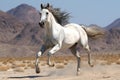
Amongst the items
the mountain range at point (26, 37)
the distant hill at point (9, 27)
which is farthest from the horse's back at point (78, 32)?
the distant hill at point (9, 27)

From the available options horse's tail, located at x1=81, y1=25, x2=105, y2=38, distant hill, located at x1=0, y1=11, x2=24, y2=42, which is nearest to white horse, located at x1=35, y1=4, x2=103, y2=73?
horse's tail, located at x1=81, y1=25, x2=105, y2=38

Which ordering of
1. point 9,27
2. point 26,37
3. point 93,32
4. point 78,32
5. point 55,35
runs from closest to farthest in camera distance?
point 55,35, point 78,32, point 93,32, point 26,37, point 9,27

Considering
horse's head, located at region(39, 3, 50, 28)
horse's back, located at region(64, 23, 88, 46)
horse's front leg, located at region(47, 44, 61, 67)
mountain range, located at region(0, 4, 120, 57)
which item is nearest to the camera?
horse's front leg, located at region(47, 44, 61, 67)

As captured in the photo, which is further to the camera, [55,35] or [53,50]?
[55,35]

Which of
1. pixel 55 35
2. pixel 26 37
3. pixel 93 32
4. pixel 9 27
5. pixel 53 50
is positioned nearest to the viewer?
pixel 53 50

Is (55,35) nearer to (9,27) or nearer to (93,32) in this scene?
(93,32)

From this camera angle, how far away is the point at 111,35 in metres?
163

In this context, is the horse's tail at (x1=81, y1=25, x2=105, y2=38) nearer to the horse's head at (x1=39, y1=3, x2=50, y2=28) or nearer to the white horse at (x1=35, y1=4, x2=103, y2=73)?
the white horse at (x1=35, y1=4, x2=103, y2=73)

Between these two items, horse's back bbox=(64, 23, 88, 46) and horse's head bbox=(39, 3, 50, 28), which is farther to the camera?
horse's back bbox=(64, 23, 88, 46)

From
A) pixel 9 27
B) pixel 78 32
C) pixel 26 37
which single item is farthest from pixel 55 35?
pixel 9 27

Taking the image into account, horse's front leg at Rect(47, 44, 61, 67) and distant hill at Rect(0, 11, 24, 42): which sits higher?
distant hill at Rect(0, 11, 24, 42)

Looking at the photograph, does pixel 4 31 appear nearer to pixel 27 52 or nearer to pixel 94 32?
pixel 27 52

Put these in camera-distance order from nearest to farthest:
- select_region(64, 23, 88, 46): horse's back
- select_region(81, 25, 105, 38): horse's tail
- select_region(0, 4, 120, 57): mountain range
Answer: select_region(64, 23, 88, 46): horse's back → select_region(81, 25, 105, 38): horse's tail → select_region(0, 4, 120, 57): mountain range

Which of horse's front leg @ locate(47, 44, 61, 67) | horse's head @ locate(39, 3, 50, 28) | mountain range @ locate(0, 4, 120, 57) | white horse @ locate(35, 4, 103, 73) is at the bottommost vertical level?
horse's front leg @ locate(47, 44, 61, 67)
